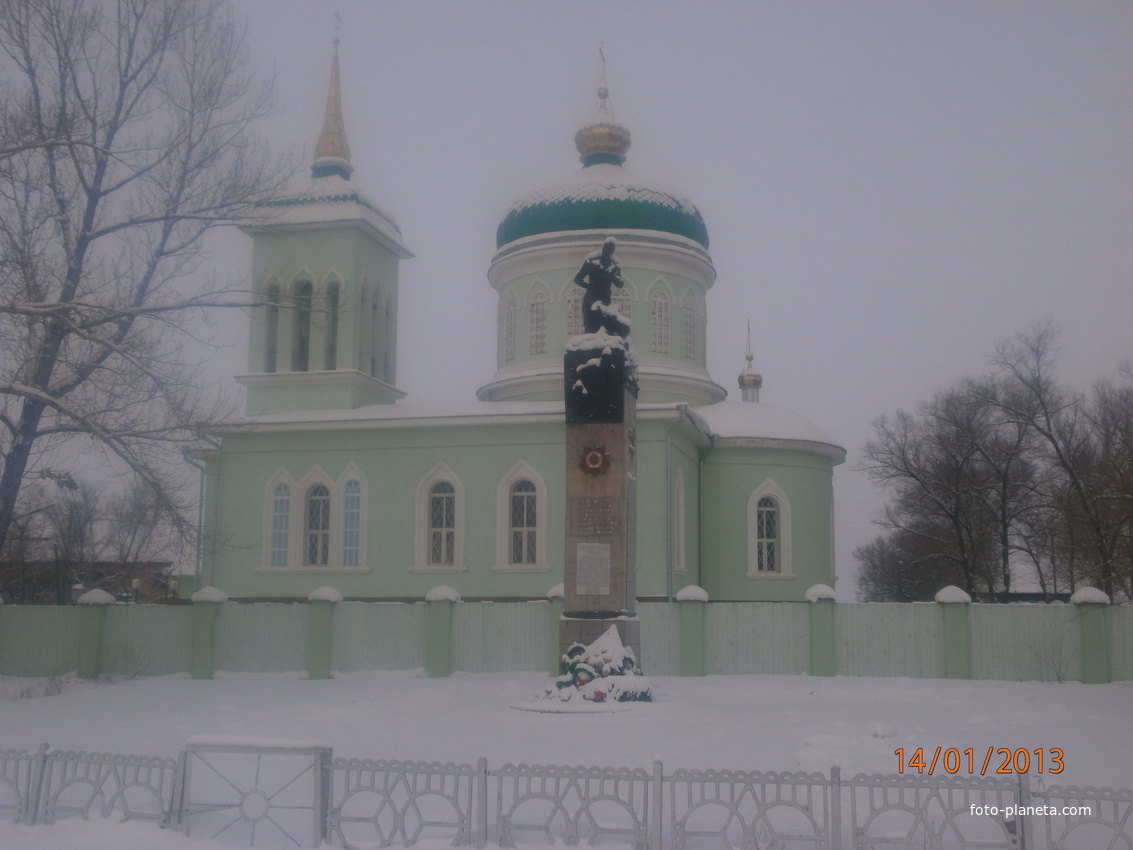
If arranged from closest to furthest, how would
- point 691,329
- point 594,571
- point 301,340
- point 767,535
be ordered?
point 594,571
point 767,535
point 301,340
point 691,329

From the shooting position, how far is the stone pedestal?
48.8 ft

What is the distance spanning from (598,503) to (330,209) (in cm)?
1364

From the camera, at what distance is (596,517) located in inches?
592

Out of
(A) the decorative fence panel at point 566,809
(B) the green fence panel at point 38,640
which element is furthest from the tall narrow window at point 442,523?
(A) the decorative fence panel at point 566,809

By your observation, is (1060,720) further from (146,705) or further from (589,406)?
(146,705)

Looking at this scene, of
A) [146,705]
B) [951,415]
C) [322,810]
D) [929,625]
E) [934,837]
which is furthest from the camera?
[951,415]

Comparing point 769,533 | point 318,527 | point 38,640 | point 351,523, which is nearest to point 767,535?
point 769,533

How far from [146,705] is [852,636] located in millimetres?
10471

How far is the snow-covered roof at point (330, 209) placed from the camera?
25.8 meters

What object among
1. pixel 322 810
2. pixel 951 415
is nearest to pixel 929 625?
pixel 322 810

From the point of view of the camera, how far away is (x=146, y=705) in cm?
1509

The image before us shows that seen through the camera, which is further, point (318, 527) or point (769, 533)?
point (769, 533)
